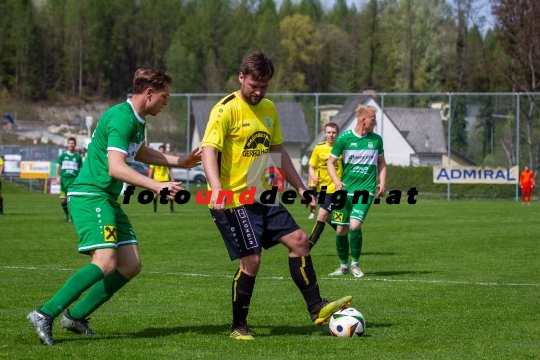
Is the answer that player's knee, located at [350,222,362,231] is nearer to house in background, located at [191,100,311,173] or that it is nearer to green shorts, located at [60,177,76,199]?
green shorts, located at [60,177,76,199]

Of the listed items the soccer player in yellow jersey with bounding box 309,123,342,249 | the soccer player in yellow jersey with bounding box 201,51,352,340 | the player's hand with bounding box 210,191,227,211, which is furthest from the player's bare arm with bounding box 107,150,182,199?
the soccer player in yellow jersey with bounding box 309,123,342,249

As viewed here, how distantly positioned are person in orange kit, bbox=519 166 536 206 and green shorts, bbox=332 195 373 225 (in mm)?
25515

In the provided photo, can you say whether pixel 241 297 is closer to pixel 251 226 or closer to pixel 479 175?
pixel 251 226

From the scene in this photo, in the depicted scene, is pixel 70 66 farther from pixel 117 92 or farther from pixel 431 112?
pixel 431 112

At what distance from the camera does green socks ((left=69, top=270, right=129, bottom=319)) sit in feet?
22.7

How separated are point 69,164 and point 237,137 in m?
17.1

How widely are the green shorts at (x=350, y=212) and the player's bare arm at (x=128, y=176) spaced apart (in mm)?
5770

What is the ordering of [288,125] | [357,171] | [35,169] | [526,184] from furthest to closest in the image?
[35,169], [288,125], [526,184], [357,171]

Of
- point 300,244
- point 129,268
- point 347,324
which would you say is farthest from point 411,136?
point 129,268

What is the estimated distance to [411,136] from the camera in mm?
40000

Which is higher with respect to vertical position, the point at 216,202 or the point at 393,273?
the point at 216,202

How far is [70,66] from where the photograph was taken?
348ft

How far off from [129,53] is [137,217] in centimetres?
9285

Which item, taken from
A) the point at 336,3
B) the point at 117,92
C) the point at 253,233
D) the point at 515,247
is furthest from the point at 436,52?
the point at 253,233
